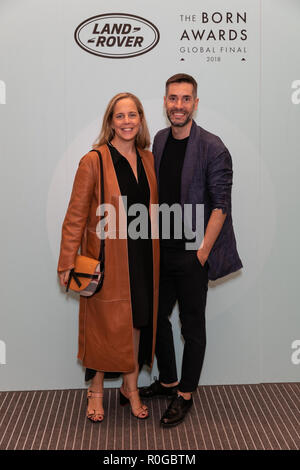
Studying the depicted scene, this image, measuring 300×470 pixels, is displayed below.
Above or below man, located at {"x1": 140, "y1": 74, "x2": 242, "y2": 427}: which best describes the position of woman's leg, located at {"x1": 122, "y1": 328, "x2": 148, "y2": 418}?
below

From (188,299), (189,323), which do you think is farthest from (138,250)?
(189,323)

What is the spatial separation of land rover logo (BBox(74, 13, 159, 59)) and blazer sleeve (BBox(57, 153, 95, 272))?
0.77 m

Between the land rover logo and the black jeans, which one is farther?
the land rover logo

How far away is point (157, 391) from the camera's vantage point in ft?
10.9

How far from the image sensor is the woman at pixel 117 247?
282cm

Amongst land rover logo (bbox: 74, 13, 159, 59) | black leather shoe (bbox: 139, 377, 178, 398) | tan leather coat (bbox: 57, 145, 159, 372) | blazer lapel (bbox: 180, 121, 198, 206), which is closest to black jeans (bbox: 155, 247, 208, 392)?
tan leather coat (bbox: 57, 145, 159, 372)

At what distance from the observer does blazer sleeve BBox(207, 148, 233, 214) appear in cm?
287

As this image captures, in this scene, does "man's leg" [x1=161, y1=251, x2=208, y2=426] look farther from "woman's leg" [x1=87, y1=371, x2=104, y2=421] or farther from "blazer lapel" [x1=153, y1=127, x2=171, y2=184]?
"blazer lapel" [x1=153, y1=127, x2=171, y2=184]

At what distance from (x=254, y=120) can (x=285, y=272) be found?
37.0 inches

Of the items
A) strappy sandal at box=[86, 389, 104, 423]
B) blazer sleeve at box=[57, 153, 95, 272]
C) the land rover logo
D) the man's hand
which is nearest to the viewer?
blazer sleeve at box=[57, 153, 95, 272]

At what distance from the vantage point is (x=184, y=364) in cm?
306

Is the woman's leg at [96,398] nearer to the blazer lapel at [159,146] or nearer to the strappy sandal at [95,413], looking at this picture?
the strappy sandal at [95,413]

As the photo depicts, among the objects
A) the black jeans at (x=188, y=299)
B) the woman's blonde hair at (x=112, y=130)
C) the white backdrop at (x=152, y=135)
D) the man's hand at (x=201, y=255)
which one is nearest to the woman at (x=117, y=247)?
the woman's blonde hair at (x=112, y=130)

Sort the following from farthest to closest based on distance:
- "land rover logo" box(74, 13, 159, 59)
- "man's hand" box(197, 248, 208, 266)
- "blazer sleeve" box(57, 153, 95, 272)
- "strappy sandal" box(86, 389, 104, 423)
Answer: "land rover logo" box(74, 13, 159, 59) → "strappy sandal" box(86, 389, 104, 423) → "man's hand" box(197, 248, 208, 266) → "blazer sleeve" box(57, 153, 95, 272)
